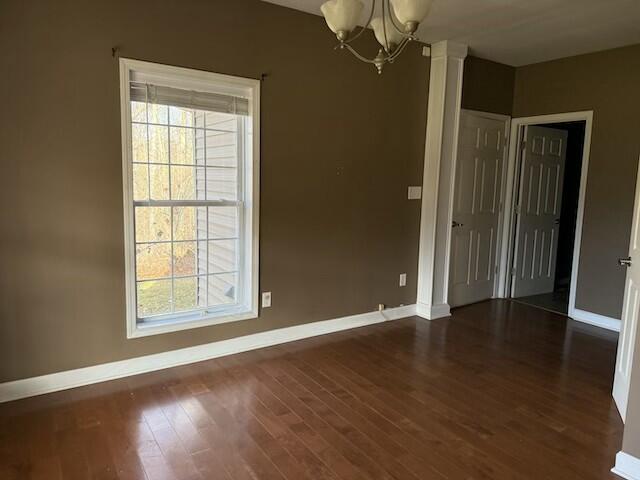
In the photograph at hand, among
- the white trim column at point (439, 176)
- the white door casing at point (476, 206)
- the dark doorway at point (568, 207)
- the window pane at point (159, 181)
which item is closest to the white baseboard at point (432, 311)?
the white trim column at point (439, 176)

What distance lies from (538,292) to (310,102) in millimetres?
3840

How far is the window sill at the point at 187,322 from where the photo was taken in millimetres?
3055

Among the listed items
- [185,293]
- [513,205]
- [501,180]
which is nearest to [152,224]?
[185,293]

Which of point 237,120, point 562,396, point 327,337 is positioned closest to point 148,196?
point 237,120

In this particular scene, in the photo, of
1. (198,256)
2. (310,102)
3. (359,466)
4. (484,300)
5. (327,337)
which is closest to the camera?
(359,466)

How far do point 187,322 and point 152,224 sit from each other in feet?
2.48

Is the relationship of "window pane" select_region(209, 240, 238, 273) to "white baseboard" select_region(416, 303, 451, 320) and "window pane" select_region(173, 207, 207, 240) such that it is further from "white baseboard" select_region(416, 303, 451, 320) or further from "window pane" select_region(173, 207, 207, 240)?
"white baseboard" select_region(416, 303, 451, 320)

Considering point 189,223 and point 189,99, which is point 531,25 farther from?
point 189,223

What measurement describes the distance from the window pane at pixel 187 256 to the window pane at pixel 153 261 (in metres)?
0.05

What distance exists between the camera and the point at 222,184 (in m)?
3.39

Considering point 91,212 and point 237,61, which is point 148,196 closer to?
point 91,212

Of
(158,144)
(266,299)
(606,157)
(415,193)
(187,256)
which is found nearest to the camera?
(158,144)

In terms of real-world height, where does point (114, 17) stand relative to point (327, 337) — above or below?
above

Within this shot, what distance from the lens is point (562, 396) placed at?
2.91 metres
